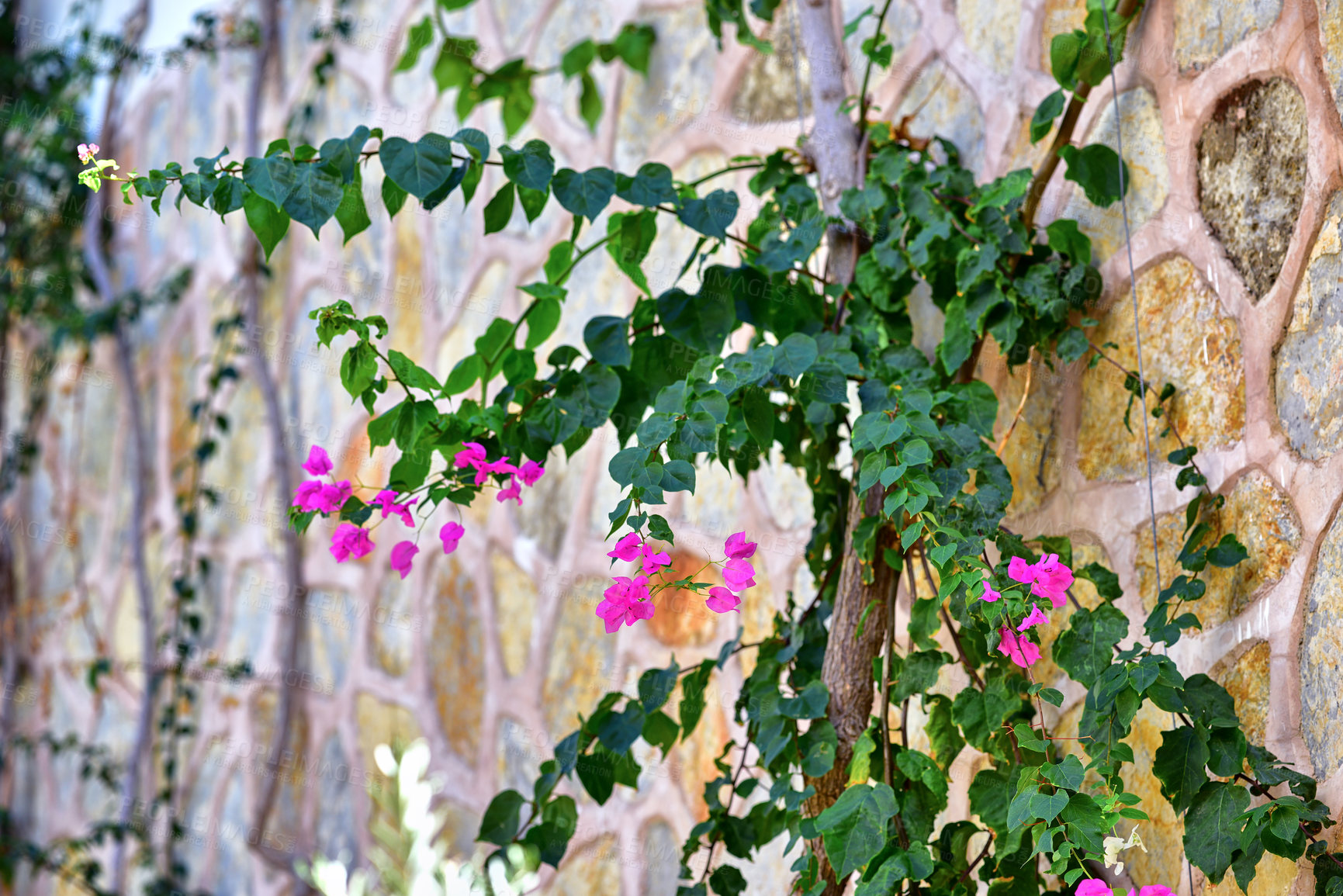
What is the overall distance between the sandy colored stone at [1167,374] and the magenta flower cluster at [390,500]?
1.75 ft

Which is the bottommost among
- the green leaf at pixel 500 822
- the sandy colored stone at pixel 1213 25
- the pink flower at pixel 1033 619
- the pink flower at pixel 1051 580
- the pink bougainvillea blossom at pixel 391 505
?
the green leaf at pixel 500 822

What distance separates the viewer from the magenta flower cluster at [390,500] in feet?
3.10

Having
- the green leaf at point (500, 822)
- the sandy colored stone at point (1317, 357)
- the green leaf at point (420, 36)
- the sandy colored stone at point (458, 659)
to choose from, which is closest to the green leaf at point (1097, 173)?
the sandy colored stone at point (1317, 357)

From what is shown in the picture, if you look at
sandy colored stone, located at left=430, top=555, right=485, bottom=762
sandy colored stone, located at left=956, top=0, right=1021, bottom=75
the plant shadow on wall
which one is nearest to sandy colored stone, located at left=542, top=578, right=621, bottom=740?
sandy colored stone, located at left=430, top=555, right=485, bottom=762

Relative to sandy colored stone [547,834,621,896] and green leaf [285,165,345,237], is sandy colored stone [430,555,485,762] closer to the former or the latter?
sandy colored stone [547,834,621,896]

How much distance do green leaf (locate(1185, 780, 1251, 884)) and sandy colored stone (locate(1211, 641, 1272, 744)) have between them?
0.40 feet

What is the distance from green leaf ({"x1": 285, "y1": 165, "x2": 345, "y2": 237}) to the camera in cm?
86

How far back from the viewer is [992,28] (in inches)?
49.0

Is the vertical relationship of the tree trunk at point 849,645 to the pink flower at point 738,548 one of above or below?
below

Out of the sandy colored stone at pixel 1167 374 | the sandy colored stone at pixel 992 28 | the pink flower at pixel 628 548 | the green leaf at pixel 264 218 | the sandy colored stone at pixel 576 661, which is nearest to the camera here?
the pink flower at pixel 628 548

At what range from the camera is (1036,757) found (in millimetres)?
891

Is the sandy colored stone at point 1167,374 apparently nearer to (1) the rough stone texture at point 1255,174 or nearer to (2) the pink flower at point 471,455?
(1) the rough stone texture at point 1255,174

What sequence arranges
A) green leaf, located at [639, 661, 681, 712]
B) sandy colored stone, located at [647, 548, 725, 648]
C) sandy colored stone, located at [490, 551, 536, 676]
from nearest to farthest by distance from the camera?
green leaf, located at [639, 661, 681, 712], sandy colored stone, located at [647, 548, 725, 648], sandy colored stone, located at [490, 551, 536, 676]

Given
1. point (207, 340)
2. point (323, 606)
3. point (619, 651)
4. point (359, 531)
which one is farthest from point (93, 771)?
point (359, 531)
